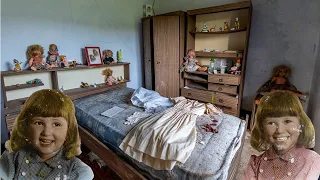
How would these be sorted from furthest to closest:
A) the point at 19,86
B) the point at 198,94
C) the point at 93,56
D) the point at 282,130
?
the point at 198,94
the point at 93,56
the point at 19,86
the point at 282,130

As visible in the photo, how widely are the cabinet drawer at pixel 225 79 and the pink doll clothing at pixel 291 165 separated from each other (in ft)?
7.77

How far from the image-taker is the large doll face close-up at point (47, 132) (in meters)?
0.41

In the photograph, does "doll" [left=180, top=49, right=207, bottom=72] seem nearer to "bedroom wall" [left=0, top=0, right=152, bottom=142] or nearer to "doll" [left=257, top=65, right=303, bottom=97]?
"bedroom wall" [left=0, top=0, right=152, bottom=142]

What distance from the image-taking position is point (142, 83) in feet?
12.0

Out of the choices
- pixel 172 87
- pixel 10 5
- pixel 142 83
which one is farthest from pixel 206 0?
pixel 10 5

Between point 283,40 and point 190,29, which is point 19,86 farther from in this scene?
point 283,40

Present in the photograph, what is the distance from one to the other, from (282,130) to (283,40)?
8.59 feet

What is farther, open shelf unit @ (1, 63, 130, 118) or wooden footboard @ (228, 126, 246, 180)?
open shelf unit @ (1, 63, 130, 118)

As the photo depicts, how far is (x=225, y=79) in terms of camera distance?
2.74 m

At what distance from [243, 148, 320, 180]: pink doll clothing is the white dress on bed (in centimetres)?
78

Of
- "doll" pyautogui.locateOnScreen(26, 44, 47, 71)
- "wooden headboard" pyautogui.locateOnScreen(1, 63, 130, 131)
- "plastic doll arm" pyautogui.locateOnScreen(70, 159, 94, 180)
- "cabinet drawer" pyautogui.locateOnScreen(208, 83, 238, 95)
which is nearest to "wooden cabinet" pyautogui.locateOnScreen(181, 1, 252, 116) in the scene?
"cabinet drawer" pyautogui.locateOnScreen(208, 83, 238, 95)

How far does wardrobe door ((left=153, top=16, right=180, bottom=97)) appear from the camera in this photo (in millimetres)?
2975

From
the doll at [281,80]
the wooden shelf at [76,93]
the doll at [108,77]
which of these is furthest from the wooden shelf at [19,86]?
the doll at [281,80]

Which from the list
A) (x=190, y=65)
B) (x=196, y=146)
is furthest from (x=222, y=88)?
(x=196, y=146)
